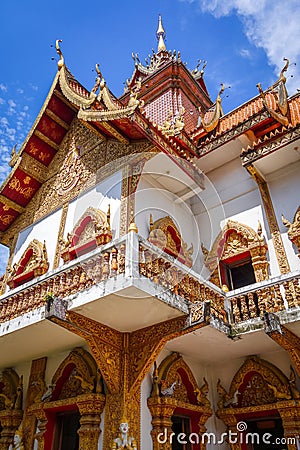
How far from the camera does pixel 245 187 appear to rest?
711 cm

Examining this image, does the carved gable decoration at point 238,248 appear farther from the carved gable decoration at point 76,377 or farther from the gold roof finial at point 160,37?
the gold roof finial at point 160,37

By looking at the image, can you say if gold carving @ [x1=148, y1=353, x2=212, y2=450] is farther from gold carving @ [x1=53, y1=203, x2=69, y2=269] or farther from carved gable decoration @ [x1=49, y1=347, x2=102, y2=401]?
gold carving @ [x1=53, y1=203, x2=69, y2=269]

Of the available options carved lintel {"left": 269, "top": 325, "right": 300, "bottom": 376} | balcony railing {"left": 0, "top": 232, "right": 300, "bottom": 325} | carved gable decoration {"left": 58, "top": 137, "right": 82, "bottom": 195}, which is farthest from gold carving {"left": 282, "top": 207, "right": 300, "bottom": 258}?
carved gable decoration {"left": 58, "top": 137, "right": 82, "bottom": 195}

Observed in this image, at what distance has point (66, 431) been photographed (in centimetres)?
524

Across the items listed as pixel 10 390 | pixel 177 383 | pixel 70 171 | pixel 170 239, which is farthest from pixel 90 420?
pixel 70 171

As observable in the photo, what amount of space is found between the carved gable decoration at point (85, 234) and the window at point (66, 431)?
7.45 feet

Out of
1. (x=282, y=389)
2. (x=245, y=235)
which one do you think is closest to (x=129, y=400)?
(x=282, y=389)

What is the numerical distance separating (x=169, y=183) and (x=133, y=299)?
3347 mm

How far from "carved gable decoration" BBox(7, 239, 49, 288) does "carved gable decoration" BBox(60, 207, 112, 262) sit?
1.83 feet

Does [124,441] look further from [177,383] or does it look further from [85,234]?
[85,234]

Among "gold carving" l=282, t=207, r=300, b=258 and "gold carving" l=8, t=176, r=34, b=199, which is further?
"gold carving" l=8, t=176, r=34, b=199

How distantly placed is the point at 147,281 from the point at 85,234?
2.51 meters

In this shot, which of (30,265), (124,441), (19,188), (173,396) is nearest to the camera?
(124,441)

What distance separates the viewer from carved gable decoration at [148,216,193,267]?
6003 mm
